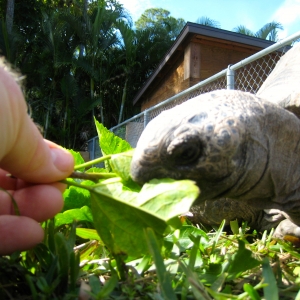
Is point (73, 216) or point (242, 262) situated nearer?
point (242, 262)

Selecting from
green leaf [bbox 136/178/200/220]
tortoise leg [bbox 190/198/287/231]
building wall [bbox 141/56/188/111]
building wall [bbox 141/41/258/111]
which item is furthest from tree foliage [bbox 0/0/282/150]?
green leaf [bbox 136/178/200/220]

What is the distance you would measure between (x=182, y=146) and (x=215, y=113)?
125mm

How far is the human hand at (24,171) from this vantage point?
624 mm

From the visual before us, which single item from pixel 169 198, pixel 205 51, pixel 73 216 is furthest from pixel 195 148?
pixel 205 51

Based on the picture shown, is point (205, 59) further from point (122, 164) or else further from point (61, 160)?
point (61, 160)

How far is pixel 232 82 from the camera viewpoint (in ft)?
7.62

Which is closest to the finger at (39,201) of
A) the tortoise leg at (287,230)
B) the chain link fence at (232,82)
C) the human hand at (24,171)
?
the human hand at (24,171)

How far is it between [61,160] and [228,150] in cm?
37

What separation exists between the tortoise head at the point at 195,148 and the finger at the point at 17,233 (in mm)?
245

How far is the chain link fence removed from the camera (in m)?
2.24

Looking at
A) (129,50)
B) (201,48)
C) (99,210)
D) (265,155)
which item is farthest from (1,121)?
(129,50)

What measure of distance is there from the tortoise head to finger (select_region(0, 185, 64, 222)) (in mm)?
183

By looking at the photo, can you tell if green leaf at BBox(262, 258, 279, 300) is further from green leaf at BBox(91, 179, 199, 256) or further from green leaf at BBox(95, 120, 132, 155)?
green leaf at BBox(95, 120, 132, 155)

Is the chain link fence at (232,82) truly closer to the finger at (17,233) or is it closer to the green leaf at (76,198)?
the green leaf at (76,198)
